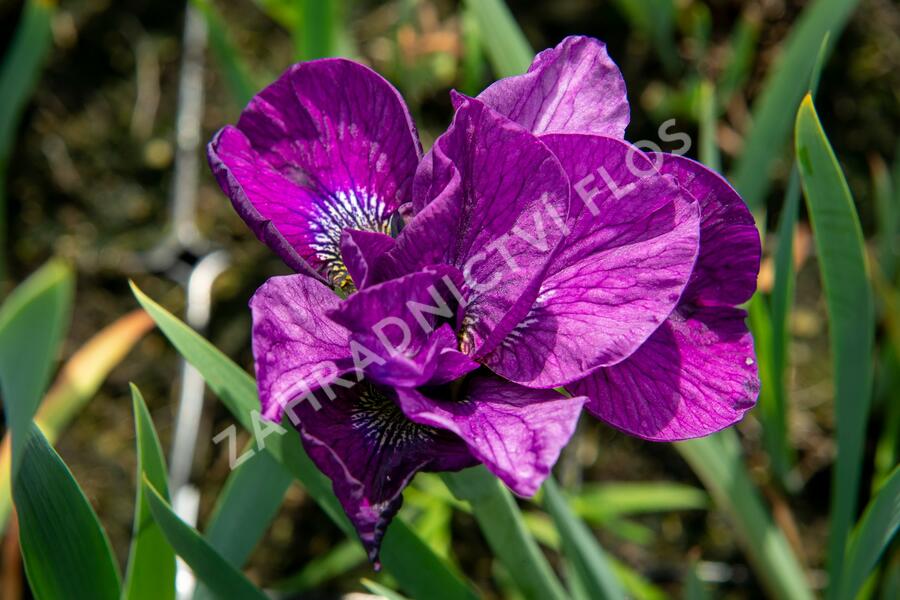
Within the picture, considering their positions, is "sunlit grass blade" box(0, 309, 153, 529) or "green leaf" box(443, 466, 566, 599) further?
"sunlit grass blade" box(0, 309, 153, 529)

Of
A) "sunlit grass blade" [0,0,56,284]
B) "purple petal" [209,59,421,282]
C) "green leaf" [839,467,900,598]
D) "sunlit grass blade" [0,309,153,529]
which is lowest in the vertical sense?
"green leaf" [839,467,900,598]

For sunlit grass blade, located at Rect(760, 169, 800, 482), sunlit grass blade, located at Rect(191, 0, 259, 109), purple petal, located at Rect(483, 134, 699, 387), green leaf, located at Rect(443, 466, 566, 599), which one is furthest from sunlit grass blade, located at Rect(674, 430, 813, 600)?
sunlit grass blade, located at Rect(191, 0, 259, 109)

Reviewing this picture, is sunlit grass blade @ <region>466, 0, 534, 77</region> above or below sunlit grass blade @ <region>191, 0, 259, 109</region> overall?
below

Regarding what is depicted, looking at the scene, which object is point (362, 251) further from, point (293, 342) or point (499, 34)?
point (499, 34)

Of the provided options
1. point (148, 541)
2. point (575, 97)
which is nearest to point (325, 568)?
point (148, 541)

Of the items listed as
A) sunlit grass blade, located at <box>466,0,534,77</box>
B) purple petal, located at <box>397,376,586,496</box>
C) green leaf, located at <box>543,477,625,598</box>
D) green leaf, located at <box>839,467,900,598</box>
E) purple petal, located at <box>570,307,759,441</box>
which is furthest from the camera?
sunlit grass blade, located at <box>466,0,534,77</box>

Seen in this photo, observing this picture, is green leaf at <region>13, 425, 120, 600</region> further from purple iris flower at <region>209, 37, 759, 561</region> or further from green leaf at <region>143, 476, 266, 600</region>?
purple iris flower at <region>209, 37, 759, 561</region>

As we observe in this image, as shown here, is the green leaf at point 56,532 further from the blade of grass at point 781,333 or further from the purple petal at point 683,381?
the blade of grass at point 781,333

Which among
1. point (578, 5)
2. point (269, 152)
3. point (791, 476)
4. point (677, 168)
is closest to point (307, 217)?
point (269, 152)
